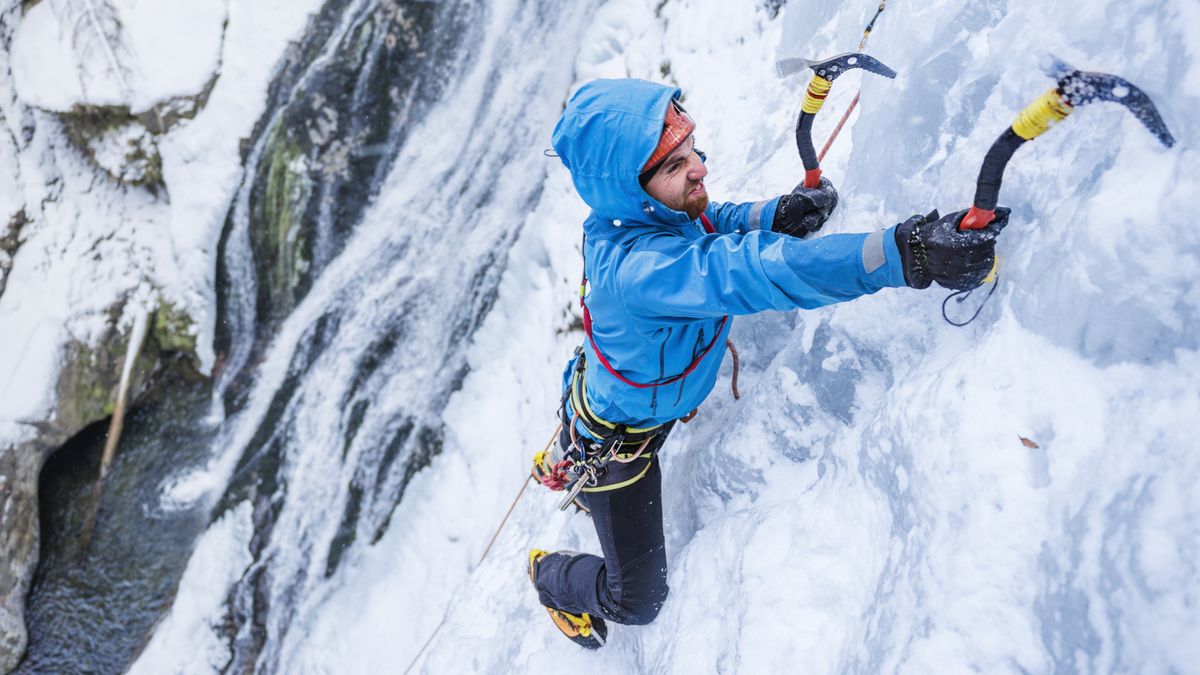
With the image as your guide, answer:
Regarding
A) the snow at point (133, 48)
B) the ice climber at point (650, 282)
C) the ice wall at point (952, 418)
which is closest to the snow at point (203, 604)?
the ice wall at point (952, 418)

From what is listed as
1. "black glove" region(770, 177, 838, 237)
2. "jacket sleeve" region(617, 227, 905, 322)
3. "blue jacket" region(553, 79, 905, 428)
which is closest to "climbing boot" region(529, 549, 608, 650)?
"blue jacket" region(553, 79, 905, 428)

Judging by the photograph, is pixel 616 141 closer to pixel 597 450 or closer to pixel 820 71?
pixel 820 71

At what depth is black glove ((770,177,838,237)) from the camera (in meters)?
2.61

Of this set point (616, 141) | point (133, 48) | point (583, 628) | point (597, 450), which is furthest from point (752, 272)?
point (133, 48)

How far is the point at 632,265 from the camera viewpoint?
2.00 m

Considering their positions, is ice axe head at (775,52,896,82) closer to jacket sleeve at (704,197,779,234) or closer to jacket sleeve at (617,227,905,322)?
jacket sleeve at (704,197,779,234)

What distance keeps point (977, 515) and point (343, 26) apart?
6.03 metres

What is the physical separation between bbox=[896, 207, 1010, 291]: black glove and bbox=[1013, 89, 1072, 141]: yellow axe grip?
0.20 meters

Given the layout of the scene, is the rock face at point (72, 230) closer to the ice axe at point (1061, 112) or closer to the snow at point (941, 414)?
the snow at point (941, 414)

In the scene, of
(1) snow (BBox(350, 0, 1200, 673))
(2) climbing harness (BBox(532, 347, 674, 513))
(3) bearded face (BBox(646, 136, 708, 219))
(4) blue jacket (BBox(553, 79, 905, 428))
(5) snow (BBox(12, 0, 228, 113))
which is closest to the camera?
(1) snow (BBox(350, 0, 1200, 673))

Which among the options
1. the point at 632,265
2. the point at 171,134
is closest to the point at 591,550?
the point at 632,265

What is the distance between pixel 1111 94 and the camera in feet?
4.89

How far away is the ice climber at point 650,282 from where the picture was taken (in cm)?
169

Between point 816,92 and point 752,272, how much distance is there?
91cm
